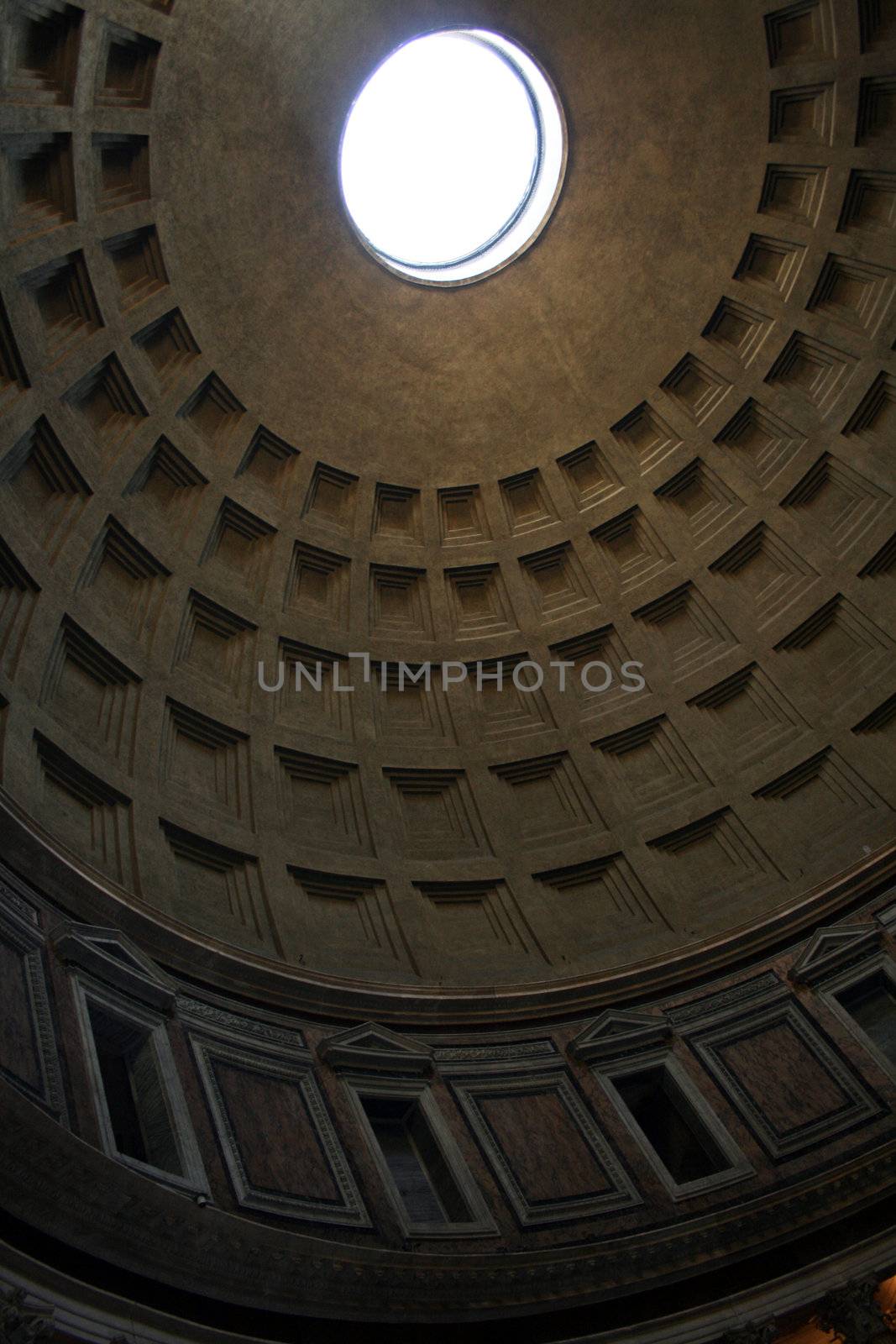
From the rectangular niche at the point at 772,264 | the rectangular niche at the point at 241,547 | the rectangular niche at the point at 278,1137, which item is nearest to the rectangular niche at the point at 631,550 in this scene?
the rectangular niche at the point at 772,264

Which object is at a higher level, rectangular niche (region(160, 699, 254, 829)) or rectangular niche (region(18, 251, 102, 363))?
rectangular niche (region(18, 251, 102, 363))

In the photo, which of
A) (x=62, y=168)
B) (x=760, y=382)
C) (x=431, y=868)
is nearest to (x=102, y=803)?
(x=431, y=868)

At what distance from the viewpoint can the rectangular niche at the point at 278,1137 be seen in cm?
1413

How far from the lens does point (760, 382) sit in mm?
24844

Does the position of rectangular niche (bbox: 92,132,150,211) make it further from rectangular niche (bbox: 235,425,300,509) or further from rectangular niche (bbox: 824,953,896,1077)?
rectangular niche (bbox: 824,953,896,1077)

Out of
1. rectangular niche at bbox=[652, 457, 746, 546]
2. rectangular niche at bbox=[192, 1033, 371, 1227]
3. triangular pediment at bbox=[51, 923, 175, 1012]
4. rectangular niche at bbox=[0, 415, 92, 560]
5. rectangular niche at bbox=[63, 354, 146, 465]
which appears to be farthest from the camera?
rectangular niche at bbox=[652, 457, 746, 546]

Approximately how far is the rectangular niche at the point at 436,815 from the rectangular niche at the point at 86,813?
6129mm

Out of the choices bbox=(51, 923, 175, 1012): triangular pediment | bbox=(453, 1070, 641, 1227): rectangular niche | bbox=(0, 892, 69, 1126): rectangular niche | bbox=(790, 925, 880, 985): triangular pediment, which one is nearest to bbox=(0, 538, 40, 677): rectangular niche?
bbox=(0, 892, 69, 1126): rectangular niche

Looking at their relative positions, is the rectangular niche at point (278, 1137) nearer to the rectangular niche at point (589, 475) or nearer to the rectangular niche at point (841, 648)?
the rectangular niche at point (841, 648)

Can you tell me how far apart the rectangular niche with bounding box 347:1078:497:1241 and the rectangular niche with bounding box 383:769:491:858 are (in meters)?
6.12

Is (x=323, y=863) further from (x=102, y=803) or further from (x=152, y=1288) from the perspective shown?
(x=152, y=1288)

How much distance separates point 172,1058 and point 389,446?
14903 millimetres

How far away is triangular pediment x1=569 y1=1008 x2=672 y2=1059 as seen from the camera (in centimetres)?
1884

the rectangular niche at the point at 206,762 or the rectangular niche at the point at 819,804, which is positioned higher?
the rectangular niche at the point at 206,762
